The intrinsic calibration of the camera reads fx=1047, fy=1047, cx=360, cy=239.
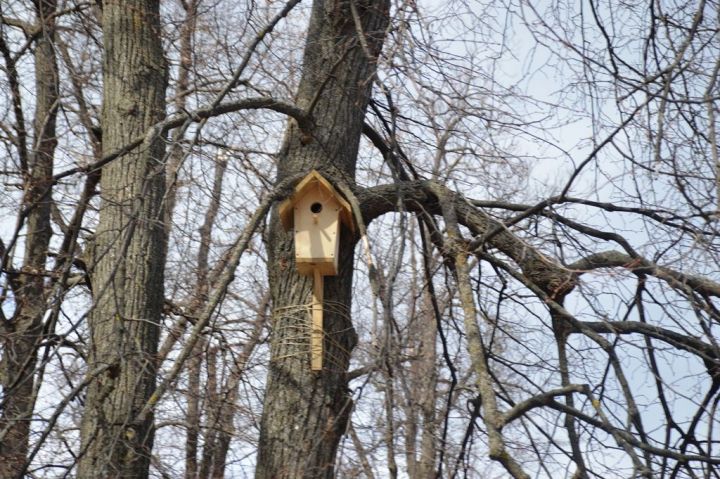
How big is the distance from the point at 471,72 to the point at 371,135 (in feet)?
3.67

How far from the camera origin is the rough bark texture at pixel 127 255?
473 centimetres

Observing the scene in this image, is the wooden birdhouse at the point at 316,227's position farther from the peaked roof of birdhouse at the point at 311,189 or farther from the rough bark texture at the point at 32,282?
the rough bark texture at the point at 32,282

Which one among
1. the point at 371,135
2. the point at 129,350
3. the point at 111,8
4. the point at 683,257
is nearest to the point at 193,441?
the point at 129,350

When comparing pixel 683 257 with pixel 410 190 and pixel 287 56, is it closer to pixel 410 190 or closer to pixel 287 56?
pixel 410 190

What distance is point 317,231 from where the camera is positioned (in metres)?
4.98

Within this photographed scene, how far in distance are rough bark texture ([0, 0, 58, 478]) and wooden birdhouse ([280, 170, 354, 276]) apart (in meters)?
1.16

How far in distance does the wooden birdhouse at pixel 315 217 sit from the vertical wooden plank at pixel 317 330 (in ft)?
0.28

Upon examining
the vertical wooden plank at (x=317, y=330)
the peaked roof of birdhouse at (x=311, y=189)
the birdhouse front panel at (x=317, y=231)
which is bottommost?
the vertical wooden plank at (x=317, y=330)

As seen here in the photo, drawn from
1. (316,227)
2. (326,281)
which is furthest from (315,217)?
(326,281)

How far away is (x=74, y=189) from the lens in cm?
612

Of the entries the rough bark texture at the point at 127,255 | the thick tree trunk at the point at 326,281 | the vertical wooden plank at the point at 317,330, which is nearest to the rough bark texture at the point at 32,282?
the rough bark texture at the point at 127,255

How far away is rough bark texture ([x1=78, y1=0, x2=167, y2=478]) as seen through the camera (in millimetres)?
4734

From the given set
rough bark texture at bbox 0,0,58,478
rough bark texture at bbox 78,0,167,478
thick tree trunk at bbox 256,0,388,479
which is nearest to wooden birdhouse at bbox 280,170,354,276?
thick tree trunk at bbox 256,0,388,479

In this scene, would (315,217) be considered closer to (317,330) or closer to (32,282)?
(317,330)
